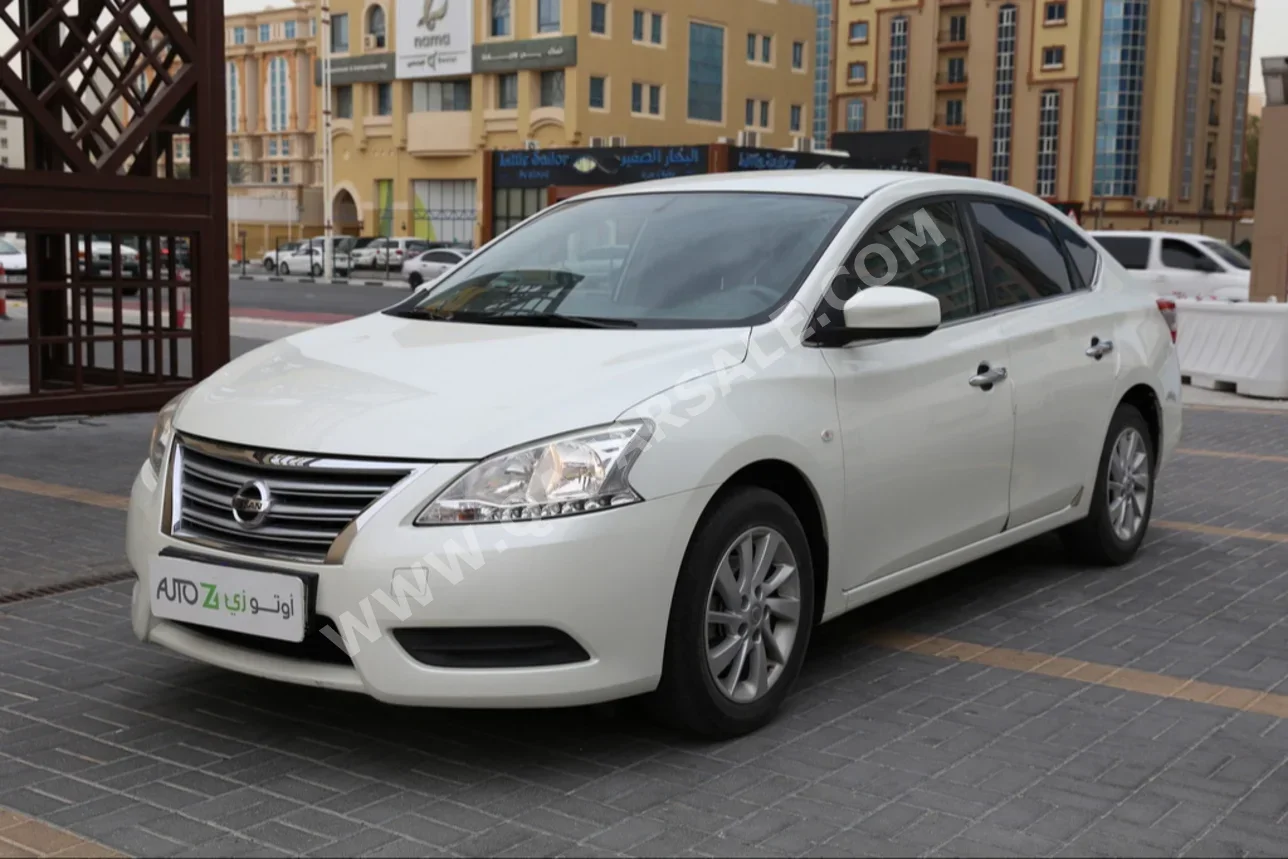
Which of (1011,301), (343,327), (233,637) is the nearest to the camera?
(233,637)

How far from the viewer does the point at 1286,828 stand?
12.2 ft

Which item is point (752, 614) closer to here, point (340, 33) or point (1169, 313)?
point (1169, 313)

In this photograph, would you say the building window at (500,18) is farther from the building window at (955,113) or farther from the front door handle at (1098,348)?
the front door handle at (1098,348)

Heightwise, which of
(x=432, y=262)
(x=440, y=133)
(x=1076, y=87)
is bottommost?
(x=432, y=262)

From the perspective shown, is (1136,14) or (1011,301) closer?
(1011,301)

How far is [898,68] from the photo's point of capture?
9231 centimetres

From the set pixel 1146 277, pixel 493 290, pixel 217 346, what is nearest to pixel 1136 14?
pixel 1146 277

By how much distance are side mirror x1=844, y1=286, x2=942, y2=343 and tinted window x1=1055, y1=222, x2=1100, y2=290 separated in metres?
2.01

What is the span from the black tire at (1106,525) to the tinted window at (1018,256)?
0.69 metres

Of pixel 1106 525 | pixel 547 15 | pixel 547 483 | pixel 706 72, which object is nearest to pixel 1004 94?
pixel 706 72

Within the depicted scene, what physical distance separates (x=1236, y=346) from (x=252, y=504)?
43.9 feet

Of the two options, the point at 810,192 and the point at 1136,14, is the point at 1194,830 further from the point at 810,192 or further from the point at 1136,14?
the point at 1136,14

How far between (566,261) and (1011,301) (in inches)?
69.7

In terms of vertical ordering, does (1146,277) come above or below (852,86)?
below
